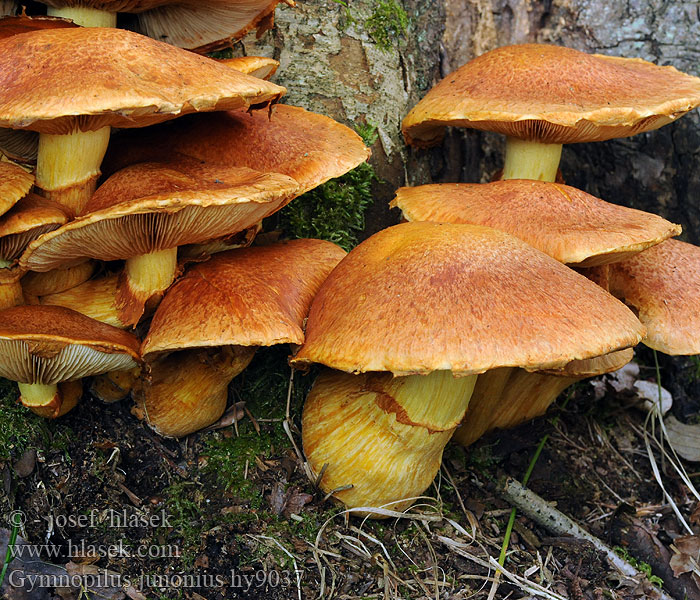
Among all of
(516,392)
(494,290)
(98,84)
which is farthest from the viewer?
(516,392)

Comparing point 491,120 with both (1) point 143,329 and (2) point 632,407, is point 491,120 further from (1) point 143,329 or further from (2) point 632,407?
(2) point 632,407

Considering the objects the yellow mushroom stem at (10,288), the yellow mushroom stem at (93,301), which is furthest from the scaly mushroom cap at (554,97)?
the yellow mushroom stem at (10,288)

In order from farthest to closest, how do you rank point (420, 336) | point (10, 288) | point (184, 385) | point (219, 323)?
point (184, 385), point (10, 288), point (219, 323), point (420, 336)

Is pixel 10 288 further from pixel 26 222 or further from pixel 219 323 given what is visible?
pixel 219 323

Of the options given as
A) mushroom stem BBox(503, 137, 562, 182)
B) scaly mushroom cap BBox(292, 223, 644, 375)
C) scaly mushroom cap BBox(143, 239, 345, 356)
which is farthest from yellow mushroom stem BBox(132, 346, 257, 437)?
mushroom stem BBox(503, 137, 562, 182)

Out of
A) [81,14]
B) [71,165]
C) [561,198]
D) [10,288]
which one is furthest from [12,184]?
[561,198]

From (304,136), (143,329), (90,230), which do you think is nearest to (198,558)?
(143,329)

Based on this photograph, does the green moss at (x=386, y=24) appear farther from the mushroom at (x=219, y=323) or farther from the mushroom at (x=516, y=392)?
the mushroom at (x=516, y=392)
